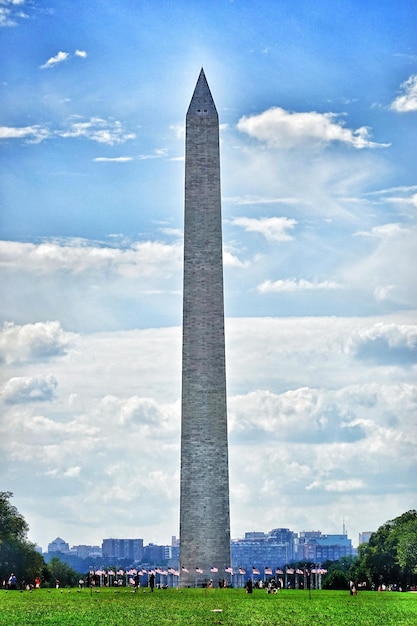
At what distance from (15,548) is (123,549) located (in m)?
121

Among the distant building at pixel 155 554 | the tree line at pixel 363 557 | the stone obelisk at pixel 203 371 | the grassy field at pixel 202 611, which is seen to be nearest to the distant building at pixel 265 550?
the distant building at pixel 155 554

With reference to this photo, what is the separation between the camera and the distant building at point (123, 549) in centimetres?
18882

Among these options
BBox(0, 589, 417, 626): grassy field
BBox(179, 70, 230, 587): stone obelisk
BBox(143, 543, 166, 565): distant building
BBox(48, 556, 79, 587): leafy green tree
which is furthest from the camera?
BBox(143, 543, 166, 565): distant building

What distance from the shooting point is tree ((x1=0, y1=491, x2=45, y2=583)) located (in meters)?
73.9

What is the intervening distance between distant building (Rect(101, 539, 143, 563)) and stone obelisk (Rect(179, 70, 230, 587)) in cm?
13513

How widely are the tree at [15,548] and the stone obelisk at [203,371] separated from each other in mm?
22940

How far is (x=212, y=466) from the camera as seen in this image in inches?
2127

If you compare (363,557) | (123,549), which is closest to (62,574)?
(363,557)

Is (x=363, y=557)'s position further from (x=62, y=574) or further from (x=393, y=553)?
(x=62, y=574)

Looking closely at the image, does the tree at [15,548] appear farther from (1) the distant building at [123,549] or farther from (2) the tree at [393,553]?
(1) the distant building at [123,549]

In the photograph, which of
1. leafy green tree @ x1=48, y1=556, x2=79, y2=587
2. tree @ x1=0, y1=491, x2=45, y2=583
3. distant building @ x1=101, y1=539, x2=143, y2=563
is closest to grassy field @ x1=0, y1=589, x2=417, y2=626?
tree @ x1=0, y1=491, x2=45, y2=583

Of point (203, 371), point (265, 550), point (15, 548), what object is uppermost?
point (265, 550)

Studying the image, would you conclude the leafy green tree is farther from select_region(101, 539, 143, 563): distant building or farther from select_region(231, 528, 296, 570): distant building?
select_region(101, 539, 143, 563): distant building

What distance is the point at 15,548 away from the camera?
244 ft
